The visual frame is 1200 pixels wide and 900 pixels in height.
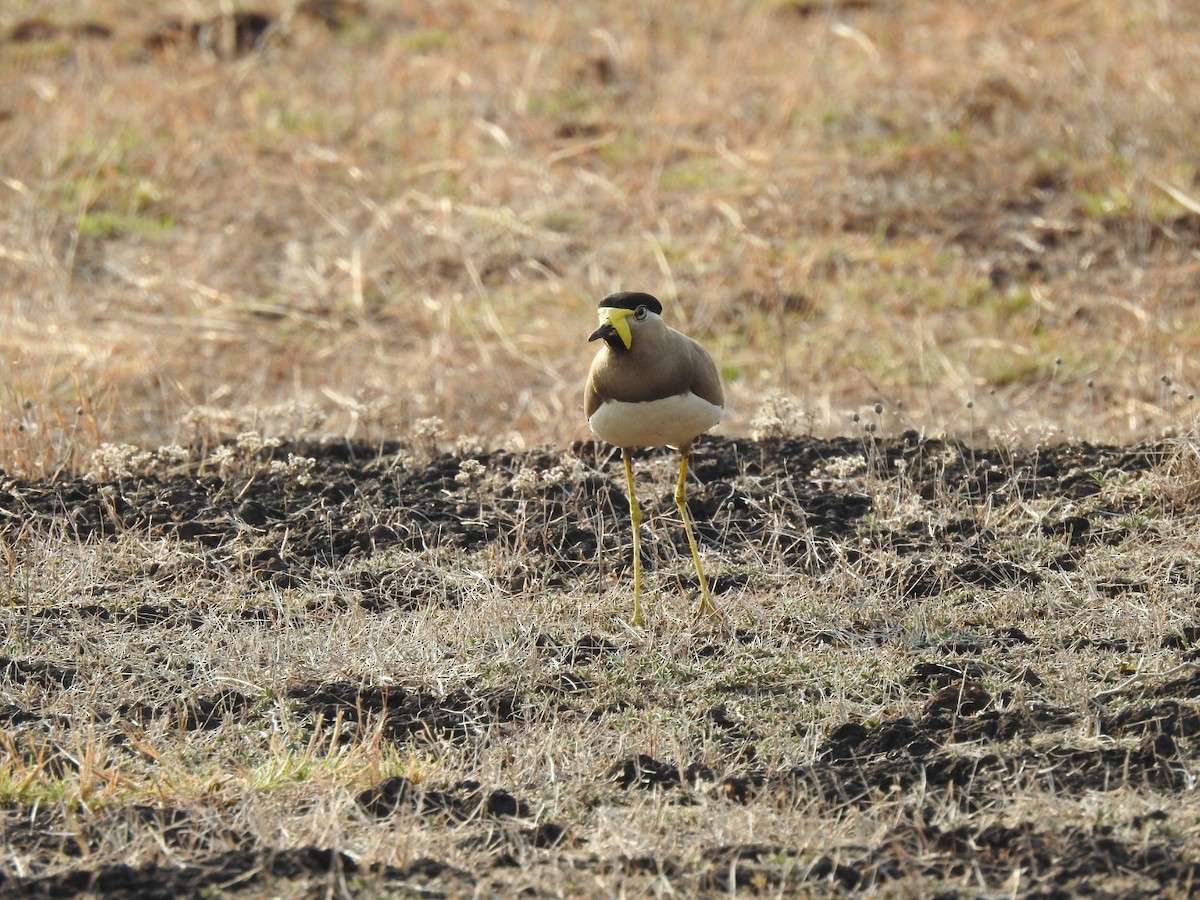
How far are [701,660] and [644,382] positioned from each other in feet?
3.12

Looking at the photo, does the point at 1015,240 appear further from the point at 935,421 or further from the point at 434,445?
the point at 434,445

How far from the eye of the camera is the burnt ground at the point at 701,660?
357 centimetres

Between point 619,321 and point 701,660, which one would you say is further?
point 701,660

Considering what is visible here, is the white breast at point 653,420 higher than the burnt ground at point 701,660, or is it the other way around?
the white breast at point 653,420

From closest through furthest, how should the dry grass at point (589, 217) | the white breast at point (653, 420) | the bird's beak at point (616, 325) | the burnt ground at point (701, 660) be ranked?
the burnt ground at point (701, 660) < the bird's beak at point (616, 325) < the white breast at point (653, 420) < the dry grass at point (589, 217)

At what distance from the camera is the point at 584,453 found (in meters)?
6.80

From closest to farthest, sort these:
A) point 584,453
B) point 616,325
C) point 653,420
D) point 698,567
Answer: point 616,325 → point 653,420 → point 698,567 → point 584,453

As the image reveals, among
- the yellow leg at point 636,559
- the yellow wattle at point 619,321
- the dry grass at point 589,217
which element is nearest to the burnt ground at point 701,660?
the yellow leg at point 636,559

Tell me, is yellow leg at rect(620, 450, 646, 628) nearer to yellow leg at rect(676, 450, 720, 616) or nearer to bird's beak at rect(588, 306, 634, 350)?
yellow leg at rect(676, 450, 720, 616)

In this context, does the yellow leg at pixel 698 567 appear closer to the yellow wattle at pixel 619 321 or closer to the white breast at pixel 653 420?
the white breast at pixel 653 420

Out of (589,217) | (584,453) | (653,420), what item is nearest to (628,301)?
(653,420)

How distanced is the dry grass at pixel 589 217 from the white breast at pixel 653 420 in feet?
7.86

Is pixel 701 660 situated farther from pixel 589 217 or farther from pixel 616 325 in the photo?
pixel 589 217

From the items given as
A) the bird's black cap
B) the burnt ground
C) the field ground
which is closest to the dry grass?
the field ground
